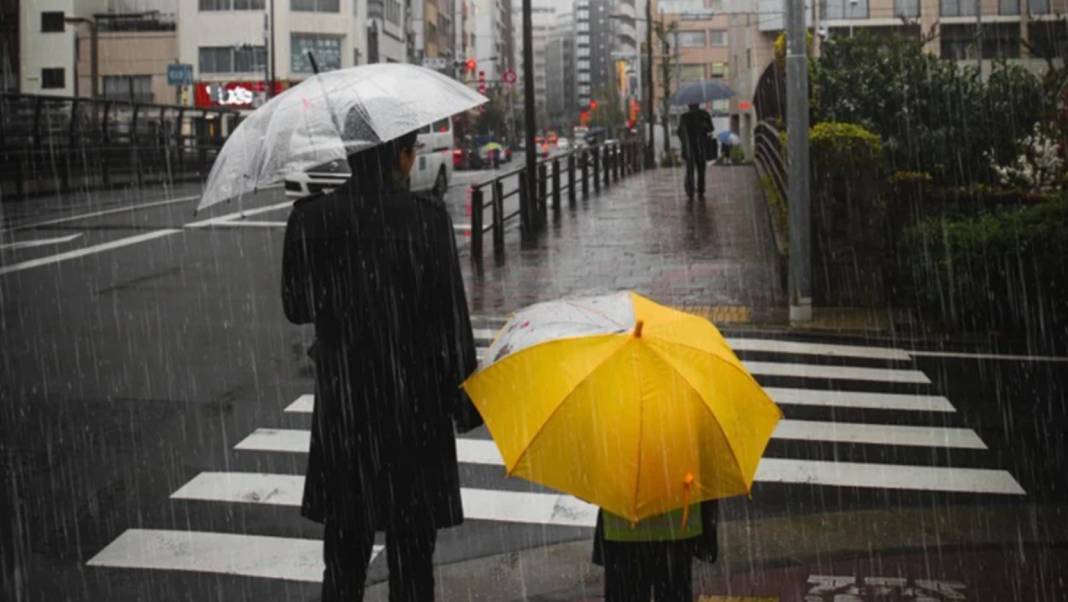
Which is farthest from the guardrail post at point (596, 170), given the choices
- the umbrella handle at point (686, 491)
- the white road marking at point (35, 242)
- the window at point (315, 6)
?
the window at point (315, 6)

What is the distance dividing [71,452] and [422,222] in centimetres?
488

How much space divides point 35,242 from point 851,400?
534 inches

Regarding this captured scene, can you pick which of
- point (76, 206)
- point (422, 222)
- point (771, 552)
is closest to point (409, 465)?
point (422, 222)

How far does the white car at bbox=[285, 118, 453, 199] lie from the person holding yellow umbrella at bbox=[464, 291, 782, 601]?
19.7m

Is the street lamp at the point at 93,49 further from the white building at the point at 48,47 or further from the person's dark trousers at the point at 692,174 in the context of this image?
the person's dark trousers at the point at 692,174

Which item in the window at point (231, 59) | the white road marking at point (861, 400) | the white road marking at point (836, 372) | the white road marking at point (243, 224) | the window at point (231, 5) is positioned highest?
the window at point (231, 5)

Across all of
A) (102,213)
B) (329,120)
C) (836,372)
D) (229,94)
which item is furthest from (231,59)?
(329,120)

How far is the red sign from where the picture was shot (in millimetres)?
65812

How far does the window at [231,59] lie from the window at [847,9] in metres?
30.1

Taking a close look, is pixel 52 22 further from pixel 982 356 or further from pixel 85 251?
pixel 982 356

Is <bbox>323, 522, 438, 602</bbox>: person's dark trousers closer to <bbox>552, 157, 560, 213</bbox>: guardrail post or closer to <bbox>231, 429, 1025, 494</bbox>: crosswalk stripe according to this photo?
<bbox>231, 429, 1025, 494</bbox>: crosswalk stripe

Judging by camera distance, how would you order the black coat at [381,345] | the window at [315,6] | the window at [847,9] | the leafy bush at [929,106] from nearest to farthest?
→ the black coat at [381,345] < the leafy bush at [929,106] < the window at [847,9] < the window at [315,6]

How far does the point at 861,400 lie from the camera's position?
30.9 feet

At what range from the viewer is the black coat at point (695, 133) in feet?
79.4
